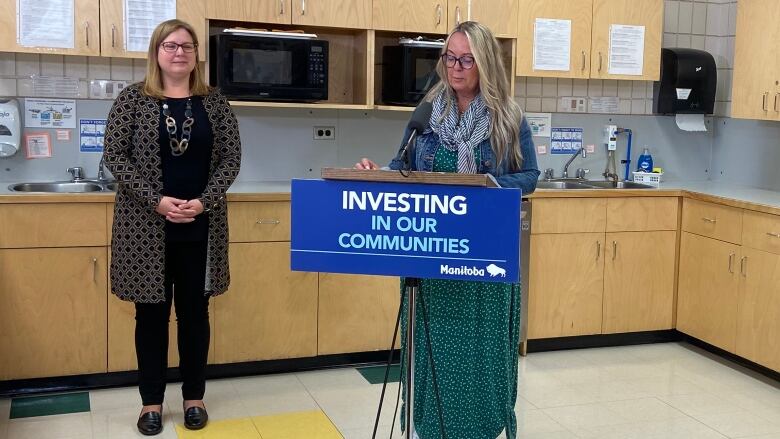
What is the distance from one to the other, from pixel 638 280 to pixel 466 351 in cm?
233

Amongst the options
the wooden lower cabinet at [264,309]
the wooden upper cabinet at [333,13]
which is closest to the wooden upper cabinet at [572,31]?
the wooden upper cabinet at [333,13]

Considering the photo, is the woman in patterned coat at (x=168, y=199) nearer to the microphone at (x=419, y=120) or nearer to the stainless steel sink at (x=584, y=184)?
the microphone at (x=419, y=120)

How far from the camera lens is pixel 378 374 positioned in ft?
14.2

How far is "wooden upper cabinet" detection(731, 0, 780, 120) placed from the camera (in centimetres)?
453

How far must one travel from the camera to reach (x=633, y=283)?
488cm

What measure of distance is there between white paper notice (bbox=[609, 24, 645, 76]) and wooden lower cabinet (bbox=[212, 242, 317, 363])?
2.15 meters

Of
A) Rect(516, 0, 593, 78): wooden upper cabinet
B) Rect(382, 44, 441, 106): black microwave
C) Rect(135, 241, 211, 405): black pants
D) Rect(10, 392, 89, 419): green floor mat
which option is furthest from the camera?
Rect(516, 0, 593, 78): wooden upper cabinet

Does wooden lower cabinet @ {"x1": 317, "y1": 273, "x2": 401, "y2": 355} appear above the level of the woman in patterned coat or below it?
below

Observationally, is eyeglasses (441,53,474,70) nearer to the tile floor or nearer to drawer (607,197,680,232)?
the tile floor

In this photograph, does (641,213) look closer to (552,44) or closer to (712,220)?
(712,220)

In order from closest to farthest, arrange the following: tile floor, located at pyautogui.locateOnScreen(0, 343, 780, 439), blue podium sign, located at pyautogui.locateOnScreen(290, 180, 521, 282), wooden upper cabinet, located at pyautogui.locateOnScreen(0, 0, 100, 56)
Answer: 1. blue podium sign, located at pyautogui.locateOnScreen(290, 180, 521, 282)
2. tile floor, located at pyautogui.locateOnScreen(0, 343, 780, 439)
3. wooden upper cabinet, located at pyautogui.locateOnScreen(0, 0, 100, 56)

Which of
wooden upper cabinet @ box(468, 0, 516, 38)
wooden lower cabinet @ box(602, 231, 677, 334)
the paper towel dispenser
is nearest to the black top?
wooden upper cabinet @ box(468, 0, 516, 38)

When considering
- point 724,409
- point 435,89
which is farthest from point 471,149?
point 724,409

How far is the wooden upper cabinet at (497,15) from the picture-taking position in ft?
15.2
